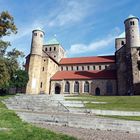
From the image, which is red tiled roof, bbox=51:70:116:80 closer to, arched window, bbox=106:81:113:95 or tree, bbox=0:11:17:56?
arched window, bbox=106:81:113:95

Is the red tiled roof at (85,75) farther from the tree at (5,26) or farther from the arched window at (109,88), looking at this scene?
the tree at (5,26)

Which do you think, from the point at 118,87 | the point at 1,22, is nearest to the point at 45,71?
the point at 118,87

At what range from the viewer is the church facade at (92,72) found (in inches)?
2142

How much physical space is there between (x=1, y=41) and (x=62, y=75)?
3492 cm

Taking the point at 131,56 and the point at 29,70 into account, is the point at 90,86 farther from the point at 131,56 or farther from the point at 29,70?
the point at 29,70

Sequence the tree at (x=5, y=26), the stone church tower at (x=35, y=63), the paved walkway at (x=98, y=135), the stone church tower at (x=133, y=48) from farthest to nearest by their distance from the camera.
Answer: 1. the stone church tower at (x=35, y=63)
2. the stone church tower at (x=133, y=48)
3. the tree at (x=5, y=26)
4. the paved walkway at (x=98, y=135)

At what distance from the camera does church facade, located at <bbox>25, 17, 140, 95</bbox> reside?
178 ft

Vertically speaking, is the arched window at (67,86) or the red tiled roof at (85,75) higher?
the red tiled roof at (85,75)

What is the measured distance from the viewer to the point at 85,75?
199 feet

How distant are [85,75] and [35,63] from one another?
15.1 metres

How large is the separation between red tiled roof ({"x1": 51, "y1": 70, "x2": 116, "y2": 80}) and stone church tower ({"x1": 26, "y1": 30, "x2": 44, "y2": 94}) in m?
5.48

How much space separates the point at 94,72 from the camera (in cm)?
6262

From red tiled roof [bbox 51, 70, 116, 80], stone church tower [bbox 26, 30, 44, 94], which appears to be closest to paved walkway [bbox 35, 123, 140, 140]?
red tiled roof [bbox 51, 70, 116, 80]

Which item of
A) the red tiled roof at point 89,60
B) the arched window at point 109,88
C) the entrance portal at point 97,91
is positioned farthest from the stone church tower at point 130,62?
the entrance portal at point 97,91
